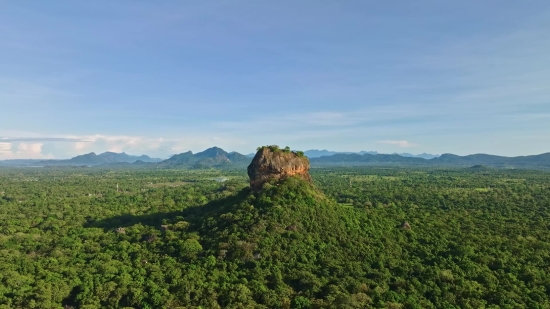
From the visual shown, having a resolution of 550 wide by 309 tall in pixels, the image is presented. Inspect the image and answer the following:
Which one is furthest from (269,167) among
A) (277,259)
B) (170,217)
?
(170,217)

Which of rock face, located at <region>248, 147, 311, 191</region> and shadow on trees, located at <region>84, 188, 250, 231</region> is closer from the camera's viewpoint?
rock face, located at <region>248, 147, 311, 191</region>

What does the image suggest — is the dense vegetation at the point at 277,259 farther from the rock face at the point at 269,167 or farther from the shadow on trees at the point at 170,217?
the rock face at the point at 269,167

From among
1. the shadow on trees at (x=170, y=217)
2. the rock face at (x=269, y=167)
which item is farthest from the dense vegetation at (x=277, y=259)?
the rock face at (x=269, y=167)

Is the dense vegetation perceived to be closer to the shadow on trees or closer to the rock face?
the shadow on trees

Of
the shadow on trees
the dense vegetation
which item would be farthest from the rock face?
the shadow on trees

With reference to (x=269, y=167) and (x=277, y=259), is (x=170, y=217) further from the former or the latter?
(x=277, y=259)

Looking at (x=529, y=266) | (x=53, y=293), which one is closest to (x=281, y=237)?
(x=53, y=293)

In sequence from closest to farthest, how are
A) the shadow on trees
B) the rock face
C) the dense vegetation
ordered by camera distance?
the dense vegetation
the rock face
the shadow on trees

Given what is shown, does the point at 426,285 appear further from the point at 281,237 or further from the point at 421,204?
the point at 421,204
